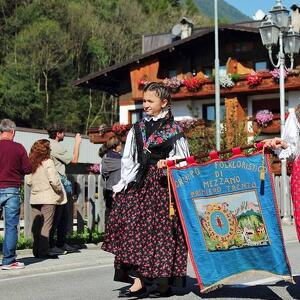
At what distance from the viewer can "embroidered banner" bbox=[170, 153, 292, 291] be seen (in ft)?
21.4

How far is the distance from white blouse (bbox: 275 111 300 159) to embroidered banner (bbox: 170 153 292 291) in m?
0.19

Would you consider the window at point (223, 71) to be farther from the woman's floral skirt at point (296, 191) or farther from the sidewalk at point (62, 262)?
the woman's floral skirt at point (296, 191)

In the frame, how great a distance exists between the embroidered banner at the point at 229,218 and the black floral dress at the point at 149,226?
0.19m

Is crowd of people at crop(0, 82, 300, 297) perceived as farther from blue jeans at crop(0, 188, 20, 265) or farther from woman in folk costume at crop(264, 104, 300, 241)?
blue jeans at crop(0, 188, 20, 265)

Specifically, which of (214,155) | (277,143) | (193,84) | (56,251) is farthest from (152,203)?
(193,84)

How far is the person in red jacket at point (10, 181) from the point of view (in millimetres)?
9391

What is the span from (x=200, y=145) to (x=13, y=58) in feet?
124

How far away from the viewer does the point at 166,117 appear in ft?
23.2

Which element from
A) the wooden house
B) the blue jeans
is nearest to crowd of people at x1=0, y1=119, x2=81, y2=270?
the blue jeans

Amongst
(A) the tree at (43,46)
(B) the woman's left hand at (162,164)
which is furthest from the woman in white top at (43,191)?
(A) the tree at (43,46)

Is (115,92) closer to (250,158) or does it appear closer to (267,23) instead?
(267,23)

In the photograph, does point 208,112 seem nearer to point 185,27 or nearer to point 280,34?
point 185,27

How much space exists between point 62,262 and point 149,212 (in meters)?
4.00

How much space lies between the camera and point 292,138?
6.59 m
